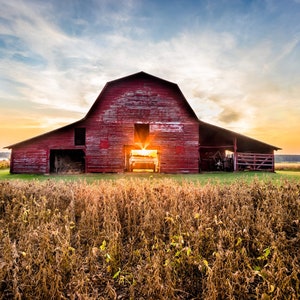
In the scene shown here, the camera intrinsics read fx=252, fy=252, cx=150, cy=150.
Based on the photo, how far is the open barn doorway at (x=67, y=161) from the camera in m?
22.9

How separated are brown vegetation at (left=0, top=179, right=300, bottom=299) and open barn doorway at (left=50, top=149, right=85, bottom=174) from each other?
53.5ft

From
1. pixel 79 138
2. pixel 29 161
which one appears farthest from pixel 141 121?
pixel 29 161

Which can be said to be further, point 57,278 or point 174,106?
point 174,106

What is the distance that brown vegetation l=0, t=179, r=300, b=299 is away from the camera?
3111 mm

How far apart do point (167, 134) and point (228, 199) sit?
13.9 metres

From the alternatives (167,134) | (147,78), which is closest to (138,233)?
(167,134)

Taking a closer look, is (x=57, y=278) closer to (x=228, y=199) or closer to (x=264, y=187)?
(x=228, y=199)

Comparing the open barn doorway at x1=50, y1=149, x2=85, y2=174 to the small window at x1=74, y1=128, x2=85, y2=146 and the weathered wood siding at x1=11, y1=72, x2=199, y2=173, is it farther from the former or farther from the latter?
the weathered wood siding at x1=11, y1=72, x2=199, y2=173

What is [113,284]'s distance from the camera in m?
3.41

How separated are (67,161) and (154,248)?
2117cm

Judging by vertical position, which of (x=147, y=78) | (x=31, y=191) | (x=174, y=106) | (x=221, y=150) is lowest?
(x=31, y=191)

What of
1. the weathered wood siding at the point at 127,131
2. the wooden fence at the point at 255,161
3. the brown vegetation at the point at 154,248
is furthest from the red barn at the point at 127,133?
the brown vegetation at the point at 154,248

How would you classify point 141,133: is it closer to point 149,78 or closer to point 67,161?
point 149,78

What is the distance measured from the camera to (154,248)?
4.15 metres
